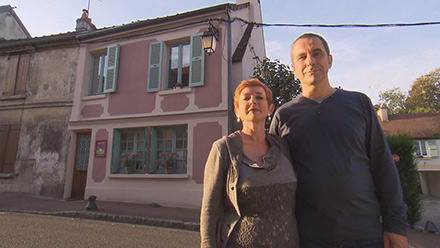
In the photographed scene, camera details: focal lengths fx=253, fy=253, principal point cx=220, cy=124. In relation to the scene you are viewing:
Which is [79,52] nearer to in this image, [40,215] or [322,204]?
[40,215]

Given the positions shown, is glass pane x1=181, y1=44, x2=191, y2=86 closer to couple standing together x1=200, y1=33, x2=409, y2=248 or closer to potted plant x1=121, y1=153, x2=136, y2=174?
potted plant x1=121, y1=153, x2=136, y2=174

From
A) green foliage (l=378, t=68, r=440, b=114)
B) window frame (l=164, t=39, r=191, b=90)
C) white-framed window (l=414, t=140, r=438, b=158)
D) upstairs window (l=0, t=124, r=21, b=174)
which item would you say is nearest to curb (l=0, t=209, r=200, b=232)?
upstairs window (l=0, t=124, r=21, b=174)

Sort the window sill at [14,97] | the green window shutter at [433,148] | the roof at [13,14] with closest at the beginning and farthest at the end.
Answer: the window sill at [14,97] < the roof at [13,14] < the green window shutter at [433,148]

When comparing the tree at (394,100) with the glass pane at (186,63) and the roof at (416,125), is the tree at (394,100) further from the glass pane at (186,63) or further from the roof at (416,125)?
the glass pane at (186,63)

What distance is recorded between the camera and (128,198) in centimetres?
830

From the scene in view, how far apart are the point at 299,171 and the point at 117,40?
9.94 metres

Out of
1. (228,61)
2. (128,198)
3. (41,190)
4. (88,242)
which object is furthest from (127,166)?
(228,61)

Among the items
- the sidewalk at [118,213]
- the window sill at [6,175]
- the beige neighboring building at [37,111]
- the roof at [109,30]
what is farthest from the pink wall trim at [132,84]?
the window sill at [6,175]

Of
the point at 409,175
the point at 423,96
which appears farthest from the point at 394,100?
the point at 409,175

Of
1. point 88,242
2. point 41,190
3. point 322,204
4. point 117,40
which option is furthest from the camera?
point 117,40

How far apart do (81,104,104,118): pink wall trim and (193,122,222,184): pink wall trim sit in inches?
153

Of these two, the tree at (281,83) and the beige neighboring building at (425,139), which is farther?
the beige neighboring building at (425,139)

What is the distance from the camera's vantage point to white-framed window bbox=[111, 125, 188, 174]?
839 centimetres

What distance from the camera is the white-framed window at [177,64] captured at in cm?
855
